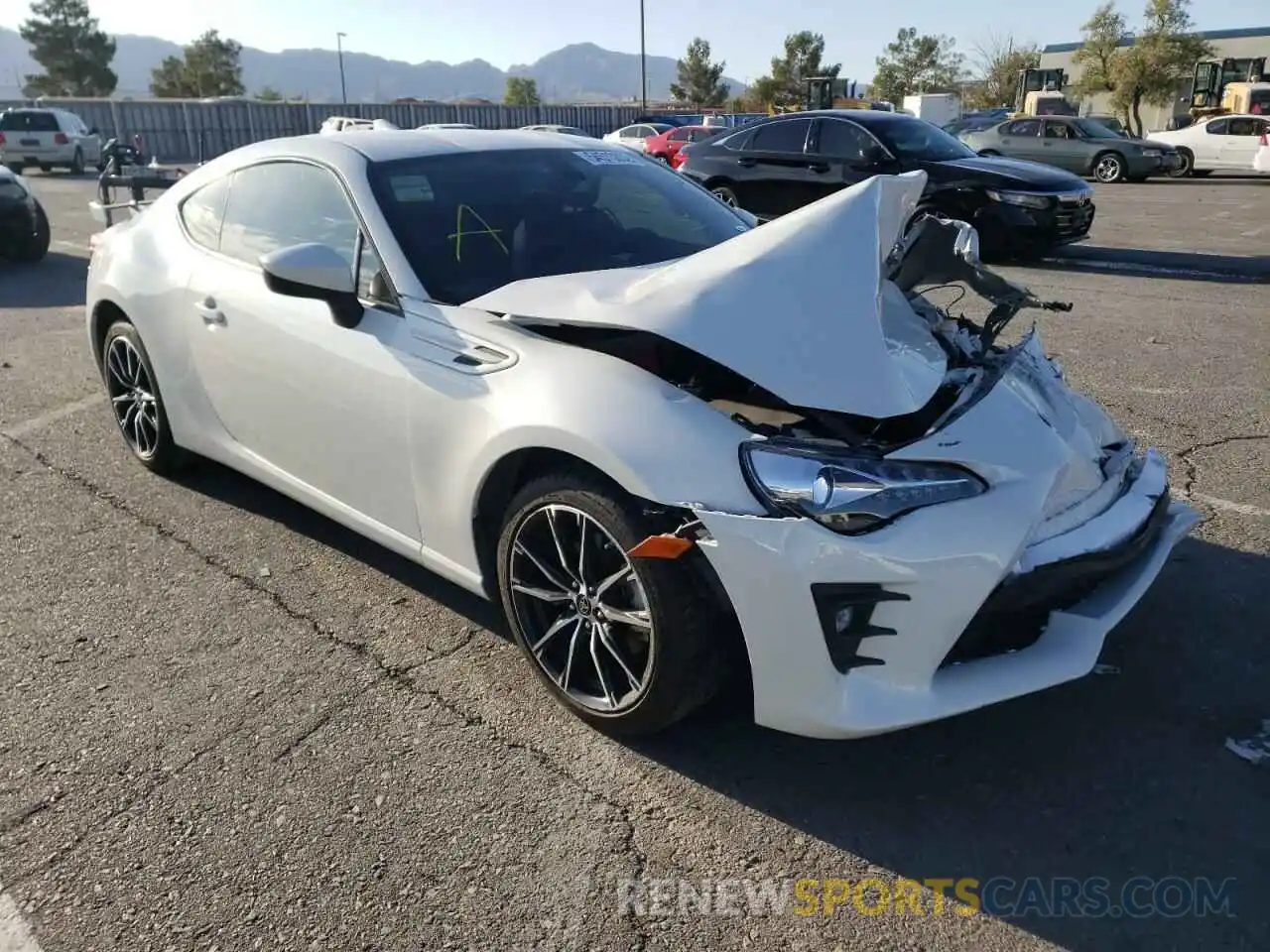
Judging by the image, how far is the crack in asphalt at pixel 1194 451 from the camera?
4.26 meters

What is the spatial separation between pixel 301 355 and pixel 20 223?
9501 millimetres

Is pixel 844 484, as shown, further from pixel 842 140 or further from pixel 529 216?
pixel 842 140

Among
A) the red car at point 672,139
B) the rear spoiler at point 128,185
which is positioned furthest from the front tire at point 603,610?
the red car at point 672,139

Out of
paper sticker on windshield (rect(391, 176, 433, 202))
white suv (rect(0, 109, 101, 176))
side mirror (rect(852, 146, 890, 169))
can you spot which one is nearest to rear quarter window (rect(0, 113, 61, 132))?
white suv (rect(0, 109, 101, 176))

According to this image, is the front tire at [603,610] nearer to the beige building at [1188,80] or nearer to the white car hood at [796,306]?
the white car hood at [796,306]

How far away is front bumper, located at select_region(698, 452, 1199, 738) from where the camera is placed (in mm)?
2229

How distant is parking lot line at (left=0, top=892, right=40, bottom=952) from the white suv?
88.9ft

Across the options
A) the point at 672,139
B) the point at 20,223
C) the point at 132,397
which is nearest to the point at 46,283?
the point at 20,223

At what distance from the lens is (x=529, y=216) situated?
3.51m

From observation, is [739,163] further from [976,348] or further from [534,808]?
[534,808]

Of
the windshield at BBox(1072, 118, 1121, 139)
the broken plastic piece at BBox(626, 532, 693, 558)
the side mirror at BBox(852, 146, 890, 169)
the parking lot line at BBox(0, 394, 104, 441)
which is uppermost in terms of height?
the windshield at BBox(1072, 118, 1121, 139)

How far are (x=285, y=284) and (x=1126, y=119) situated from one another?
45.4 meters

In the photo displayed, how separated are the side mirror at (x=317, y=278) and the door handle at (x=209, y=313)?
2.37 feet

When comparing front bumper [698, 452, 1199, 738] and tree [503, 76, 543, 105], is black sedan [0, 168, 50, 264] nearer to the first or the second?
front bumper [698, 452, 1199, 738]
